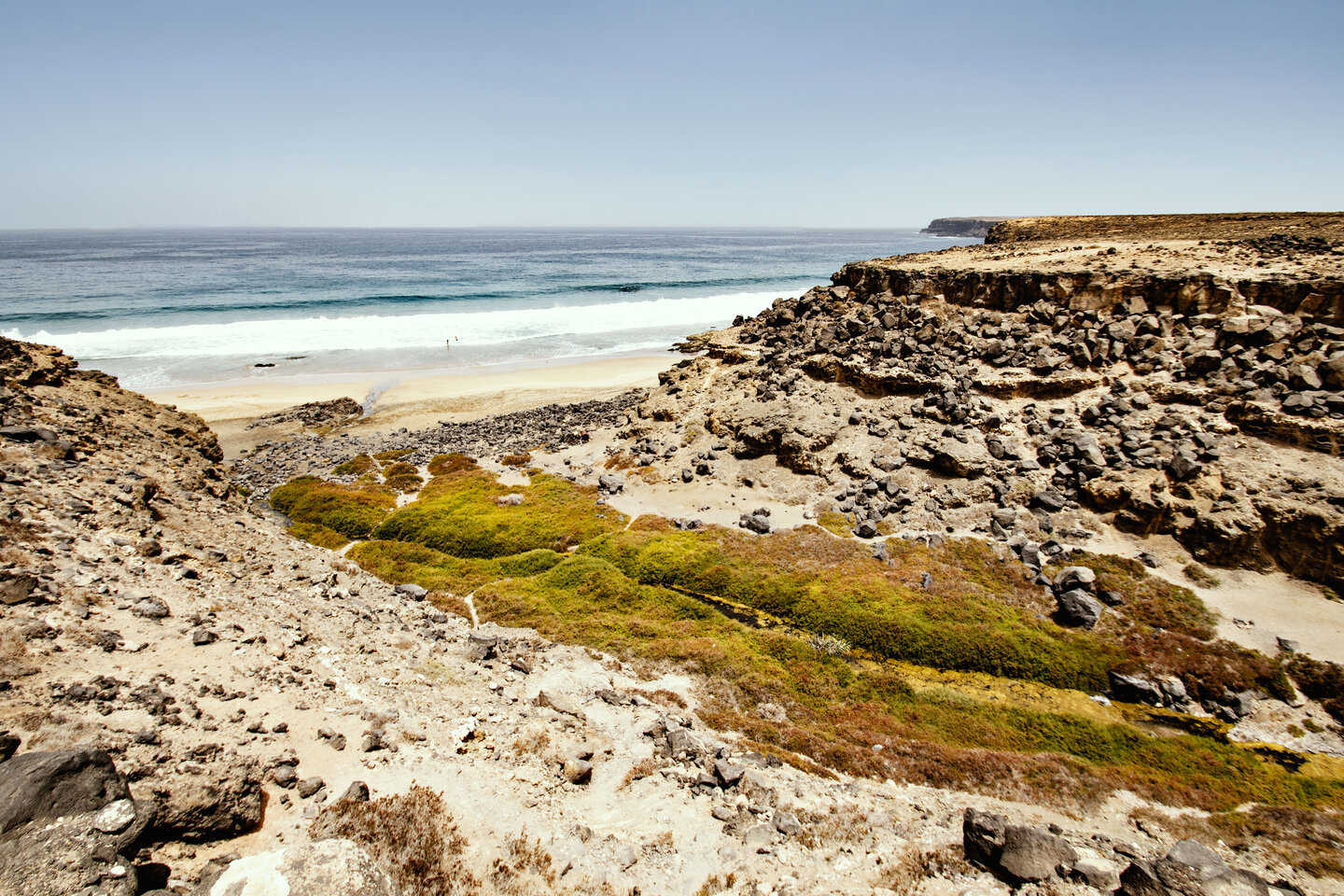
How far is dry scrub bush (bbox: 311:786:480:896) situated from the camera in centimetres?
969

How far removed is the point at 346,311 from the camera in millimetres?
86438

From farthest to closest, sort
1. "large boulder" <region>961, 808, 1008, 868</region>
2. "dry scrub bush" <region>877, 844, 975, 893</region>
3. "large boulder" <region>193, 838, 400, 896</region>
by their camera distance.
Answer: "large boulder" <region>961, 808, 1008, 868</region> → "dry scrub bush" <region>877, 844, 975, 893</region> → "large boulder" <region>193, 838, 400, 896</region>

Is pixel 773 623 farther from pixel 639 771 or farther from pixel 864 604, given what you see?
pixel 639 771

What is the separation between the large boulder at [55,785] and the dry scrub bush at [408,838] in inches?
117

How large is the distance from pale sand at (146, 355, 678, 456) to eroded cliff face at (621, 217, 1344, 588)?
19353 millimetres

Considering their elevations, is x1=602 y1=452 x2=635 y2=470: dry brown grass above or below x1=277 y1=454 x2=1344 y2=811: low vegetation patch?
above

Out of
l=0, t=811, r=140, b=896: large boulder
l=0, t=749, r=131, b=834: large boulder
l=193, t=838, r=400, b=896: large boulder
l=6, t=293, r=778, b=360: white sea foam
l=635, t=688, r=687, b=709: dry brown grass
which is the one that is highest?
l=6, t=293, r=778, b=360: white sea foam

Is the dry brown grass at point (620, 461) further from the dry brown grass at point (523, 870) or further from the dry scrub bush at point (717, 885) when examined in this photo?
the dry scrub bush at point (717, 885)

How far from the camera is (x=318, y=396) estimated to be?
52.9 m

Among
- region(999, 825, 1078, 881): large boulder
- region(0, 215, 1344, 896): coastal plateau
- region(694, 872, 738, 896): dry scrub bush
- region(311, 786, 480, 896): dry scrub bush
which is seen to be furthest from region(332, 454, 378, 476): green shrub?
region(999, 825, 1078, 881): large boulder

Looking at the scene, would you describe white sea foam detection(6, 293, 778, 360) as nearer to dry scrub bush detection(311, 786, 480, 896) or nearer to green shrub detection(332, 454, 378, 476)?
green shrub detection(332, 454, 378, 476)

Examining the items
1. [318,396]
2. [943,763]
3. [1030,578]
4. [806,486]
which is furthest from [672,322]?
[943,763]

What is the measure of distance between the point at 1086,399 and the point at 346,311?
89769 mm

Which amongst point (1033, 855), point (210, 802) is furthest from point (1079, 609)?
point (210, 802)
